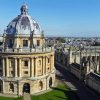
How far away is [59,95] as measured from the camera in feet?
212

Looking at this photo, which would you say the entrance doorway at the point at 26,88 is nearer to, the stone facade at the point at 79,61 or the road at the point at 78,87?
the road at the point at 78,87

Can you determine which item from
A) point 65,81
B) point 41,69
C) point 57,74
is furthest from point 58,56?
point 41,69

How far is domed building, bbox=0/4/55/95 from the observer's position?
6794 centimetres

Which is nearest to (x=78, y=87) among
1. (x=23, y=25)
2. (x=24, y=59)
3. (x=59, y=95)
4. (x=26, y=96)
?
(x=59, y=95)

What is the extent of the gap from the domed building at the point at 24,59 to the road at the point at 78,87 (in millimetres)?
7968

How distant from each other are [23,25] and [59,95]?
72.3 ft

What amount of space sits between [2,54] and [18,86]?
9566 millimetres

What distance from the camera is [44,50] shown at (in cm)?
7088

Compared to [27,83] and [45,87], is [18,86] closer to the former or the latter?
[27,83]

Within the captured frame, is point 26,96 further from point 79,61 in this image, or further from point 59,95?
point 79,61

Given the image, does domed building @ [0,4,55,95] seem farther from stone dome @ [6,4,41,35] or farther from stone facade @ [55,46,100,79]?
stone facade @ [55,46,100,79]

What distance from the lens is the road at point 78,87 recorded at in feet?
208

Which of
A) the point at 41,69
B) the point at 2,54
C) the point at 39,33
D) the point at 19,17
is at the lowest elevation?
the point at 41,69

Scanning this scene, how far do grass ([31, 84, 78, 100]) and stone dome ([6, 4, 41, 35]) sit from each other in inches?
685
